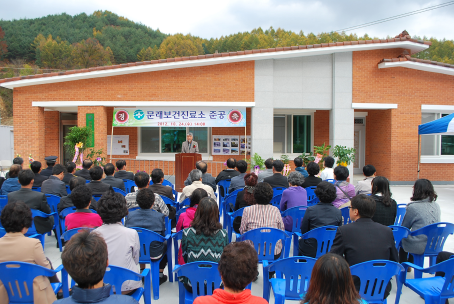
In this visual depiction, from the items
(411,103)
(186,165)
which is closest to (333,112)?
(411,103)

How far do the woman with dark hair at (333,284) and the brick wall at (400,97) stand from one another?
34.3 ft

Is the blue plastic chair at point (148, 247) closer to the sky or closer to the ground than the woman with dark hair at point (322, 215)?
closer to the ground

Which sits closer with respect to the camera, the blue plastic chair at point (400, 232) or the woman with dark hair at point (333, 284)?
the woman with dark hair at point (333, 284)

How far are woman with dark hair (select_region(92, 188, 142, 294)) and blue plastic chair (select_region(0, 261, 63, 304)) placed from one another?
520 mm

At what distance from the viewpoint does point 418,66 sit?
10.8 meters

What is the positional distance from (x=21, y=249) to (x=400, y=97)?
11818 mm

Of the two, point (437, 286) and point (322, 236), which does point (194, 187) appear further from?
point (437, 286)

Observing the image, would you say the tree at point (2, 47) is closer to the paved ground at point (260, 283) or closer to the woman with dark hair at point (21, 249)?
the paved ground at point (260, 283)

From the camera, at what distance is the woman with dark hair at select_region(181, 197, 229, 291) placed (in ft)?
9.16

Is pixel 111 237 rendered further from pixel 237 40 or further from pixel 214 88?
pixel 237 40

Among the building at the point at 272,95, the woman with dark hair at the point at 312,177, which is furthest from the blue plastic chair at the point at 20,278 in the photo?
the building at the point at 272,95

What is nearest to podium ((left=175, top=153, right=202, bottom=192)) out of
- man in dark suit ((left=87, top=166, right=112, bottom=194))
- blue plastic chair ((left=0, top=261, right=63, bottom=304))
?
man in dark suit ((left=87, top=166, right=112, bottom=194))

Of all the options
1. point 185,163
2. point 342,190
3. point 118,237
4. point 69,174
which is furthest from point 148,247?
point 185,163

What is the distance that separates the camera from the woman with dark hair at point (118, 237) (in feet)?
8.85
